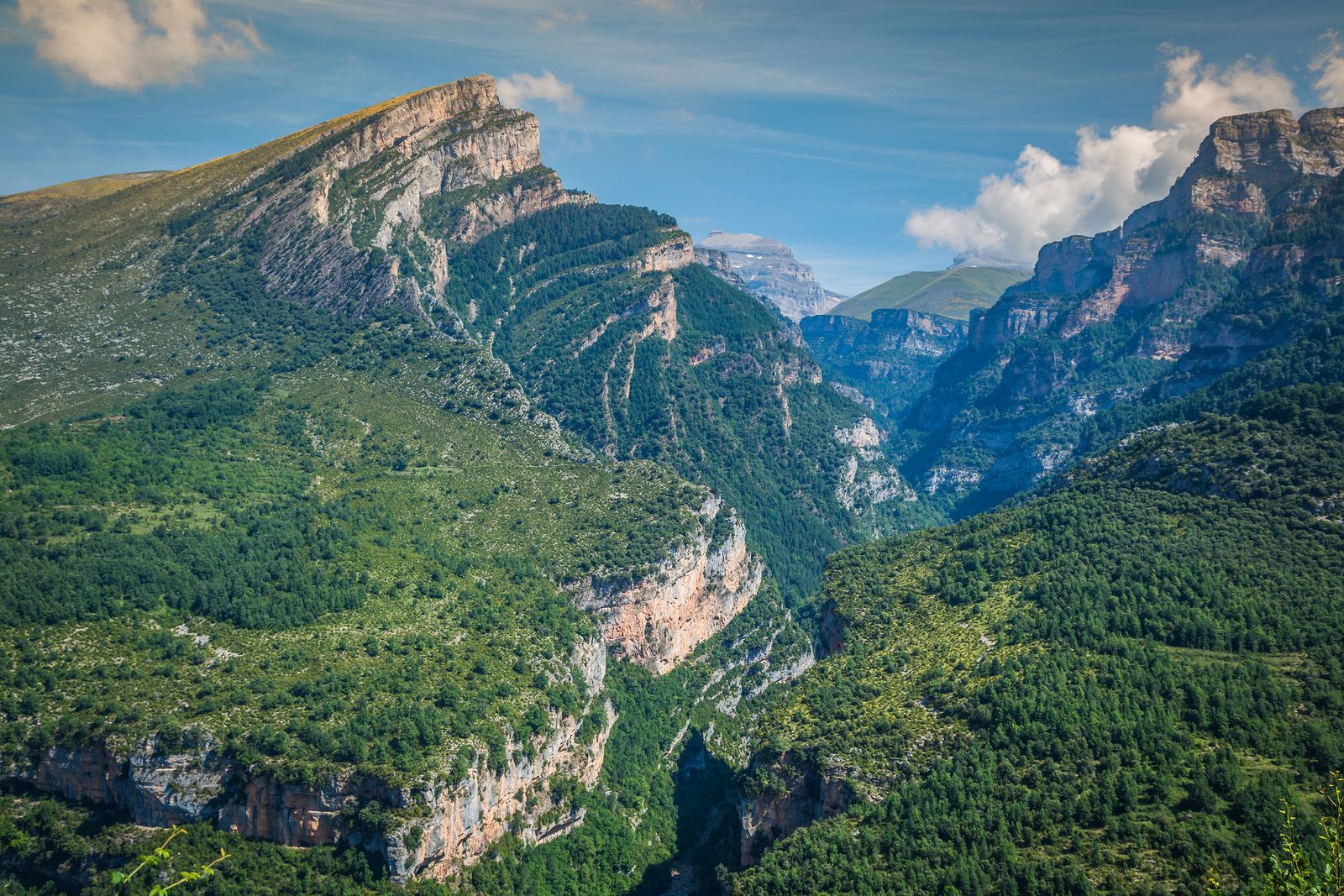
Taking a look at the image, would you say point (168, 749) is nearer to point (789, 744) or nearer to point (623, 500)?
point (789, 744)

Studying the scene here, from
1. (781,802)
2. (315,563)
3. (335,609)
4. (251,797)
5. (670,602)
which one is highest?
(315,563)

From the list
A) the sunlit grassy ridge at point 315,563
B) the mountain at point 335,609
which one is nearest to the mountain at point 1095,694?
the mountain at point 335,609

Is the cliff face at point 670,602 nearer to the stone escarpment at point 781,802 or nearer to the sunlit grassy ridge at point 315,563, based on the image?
the sunlit grassy ridge at point 315,563

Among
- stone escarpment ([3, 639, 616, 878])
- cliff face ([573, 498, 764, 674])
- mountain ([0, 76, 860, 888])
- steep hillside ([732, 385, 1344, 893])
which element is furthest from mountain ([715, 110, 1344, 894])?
stone escarpment ([3, 639, 616, 878])

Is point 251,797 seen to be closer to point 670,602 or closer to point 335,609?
point 335,609

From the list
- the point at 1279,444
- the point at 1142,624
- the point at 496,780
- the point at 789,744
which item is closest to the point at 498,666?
the point at 496,780

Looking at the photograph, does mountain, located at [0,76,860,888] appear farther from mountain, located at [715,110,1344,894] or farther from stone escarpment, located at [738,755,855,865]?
mountain, located at [715,110,1344,894]

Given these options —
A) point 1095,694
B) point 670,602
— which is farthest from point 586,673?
point 1095,694
